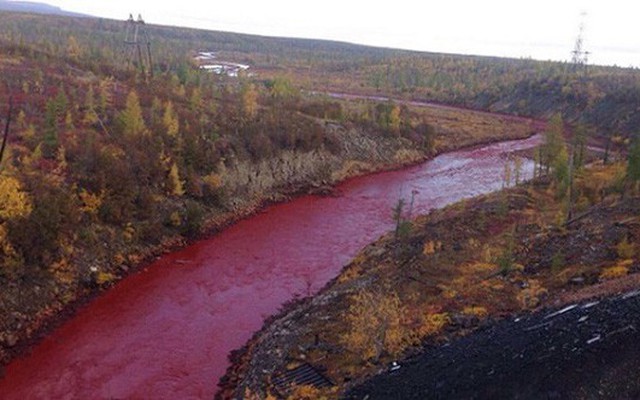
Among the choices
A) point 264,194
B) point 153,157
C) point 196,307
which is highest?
point 153,157

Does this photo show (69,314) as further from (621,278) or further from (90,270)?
(621,278)

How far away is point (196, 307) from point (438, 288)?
492 inches

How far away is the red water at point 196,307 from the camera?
74.0ft

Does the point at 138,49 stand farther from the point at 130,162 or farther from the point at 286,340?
the point at 286,340

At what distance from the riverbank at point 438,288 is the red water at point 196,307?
1.74 m

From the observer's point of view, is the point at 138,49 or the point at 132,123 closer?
the point at 132,123

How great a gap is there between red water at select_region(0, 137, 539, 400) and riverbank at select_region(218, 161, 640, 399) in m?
1.74

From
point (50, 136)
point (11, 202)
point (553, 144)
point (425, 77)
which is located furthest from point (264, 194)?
point (425, 77)

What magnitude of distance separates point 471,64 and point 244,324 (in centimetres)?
16277

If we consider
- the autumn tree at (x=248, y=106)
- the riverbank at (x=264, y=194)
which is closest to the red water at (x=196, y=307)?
the riverbank at (x=264, y=194)

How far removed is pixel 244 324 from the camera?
90.4 feet

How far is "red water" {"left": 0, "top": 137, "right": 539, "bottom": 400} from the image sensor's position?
22547mm

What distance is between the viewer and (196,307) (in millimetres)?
29203

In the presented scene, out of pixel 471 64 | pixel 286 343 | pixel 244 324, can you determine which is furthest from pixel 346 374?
pixel 471 64
